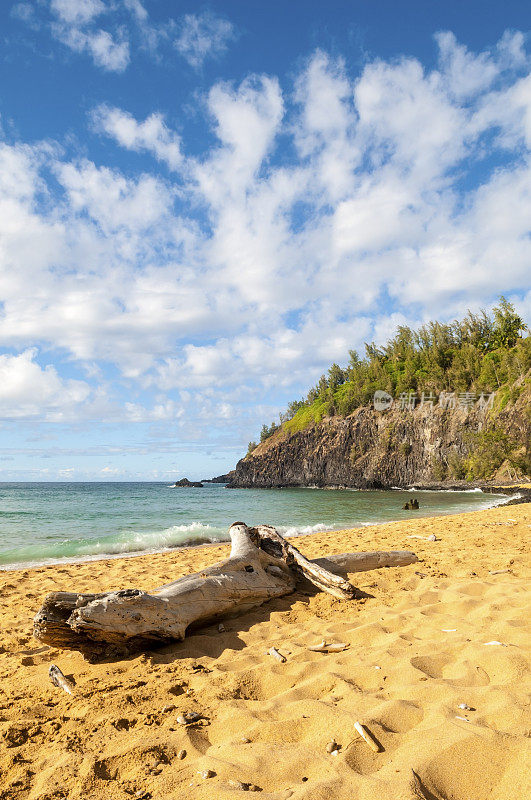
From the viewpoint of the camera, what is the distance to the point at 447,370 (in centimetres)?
7456

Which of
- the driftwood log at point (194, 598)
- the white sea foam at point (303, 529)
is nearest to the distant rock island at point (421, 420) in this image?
the white sea foam at point (303, 529)

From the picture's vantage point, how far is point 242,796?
214cm

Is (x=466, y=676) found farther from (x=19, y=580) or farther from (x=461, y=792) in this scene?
(x=19, y=580)

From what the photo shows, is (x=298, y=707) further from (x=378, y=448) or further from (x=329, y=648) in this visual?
(x=378, y=448)

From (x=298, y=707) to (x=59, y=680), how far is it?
2.21m

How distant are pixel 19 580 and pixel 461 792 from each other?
29.4ft

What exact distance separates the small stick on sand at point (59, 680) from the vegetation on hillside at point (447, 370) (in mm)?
55870

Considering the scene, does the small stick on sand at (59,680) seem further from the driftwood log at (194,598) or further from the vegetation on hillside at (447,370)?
the vegetation on hillside at (447,370)

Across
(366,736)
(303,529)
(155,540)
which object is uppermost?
(366,736)

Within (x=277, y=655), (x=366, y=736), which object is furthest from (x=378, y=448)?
(x=366, y=736)

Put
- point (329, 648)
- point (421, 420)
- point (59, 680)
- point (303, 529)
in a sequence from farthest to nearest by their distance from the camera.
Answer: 1. point (421, 420)
2. point (303, 529)
3. point (329, 648)
4. point (59, 680)

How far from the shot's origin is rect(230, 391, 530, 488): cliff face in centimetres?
6278

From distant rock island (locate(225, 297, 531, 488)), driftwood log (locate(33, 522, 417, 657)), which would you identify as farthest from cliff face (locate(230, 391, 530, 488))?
driftwood log (locate(33, 522, 417, 657))

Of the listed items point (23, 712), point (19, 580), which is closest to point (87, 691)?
point (23, 712)
